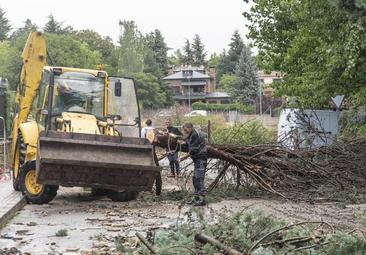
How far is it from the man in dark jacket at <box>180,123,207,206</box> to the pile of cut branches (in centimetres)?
75

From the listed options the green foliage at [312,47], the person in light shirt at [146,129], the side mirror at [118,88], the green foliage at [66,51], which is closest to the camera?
the green foliage at [312,47]

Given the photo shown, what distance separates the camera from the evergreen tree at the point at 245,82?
7819 cm

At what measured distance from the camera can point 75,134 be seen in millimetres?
11859

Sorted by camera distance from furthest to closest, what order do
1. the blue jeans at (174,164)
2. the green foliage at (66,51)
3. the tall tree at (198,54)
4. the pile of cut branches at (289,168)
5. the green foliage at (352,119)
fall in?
the tall tree at (198,54) → the green foliage at (66,51) → the green foliage at (352,119) → the blue jeans at (174,164) → the pile of cut branches at (289,168)

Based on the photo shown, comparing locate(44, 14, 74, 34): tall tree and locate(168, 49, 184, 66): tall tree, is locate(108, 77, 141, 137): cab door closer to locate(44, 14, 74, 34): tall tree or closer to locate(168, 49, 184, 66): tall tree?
locate(44, 14, 74, 34): tall tree

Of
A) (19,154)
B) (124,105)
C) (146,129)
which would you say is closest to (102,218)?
(124,105)

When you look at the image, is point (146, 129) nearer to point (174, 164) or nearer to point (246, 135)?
point (174, 164)

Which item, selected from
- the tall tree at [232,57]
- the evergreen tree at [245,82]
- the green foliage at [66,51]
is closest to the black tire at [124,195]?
the green foliage at [66,51]

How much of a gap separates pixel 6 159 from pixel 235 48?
8461 cm

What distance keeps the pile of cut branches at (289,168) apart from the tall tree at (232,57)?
76.9 meters

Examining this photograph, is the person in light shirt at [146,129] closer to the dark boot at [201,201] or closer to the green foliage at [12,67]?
the dark boot at [201,201]

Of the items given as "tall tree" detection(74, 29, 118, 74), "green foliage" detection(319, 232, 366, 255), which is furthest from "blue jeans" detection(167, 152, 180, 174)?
"tall tree" detection(74, 29, 118, 74)

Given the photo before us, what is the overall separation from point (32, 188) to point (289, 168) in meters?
5.41

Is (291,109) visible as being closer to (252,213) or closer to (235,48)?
(252,213)
